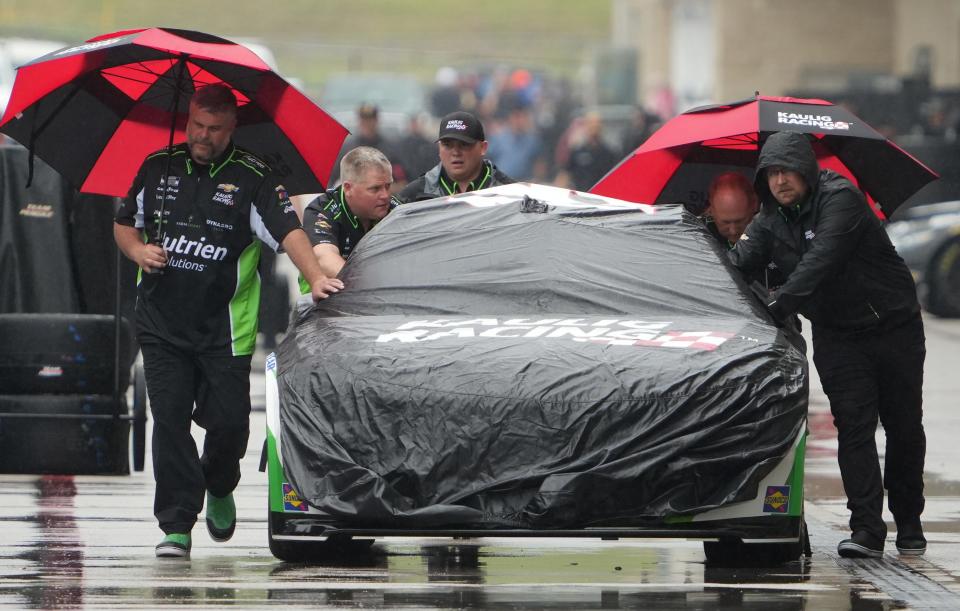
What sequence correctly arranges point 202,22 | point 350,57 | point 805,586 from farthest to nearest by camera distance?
point 202,22
point 350,57
point 805,586

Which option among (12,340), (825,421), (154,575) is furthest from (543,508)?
(825,421)

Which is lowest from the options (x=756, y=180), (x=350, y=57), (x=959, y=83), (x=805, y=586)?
(x=805, y=586)

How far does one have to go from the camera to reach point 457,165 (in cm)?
899

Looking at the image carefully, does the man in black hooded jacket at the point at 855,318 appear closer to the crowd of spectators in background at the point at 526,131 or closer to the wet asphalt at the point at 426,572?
the wet asphalt at the point at 426,572

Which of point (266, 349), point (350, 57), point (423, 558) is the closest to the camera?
point (423, 558)

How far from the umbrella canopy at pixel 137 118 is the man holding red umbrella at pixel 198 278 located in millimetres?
325

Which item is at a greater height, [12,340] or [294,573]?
[12,340]

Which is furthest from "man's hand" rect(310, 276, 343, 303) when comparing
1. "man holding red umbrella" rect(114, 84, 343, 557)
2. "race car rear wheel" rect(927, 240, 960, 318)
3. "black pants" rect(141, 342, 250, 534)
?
"race car rear wheel" rect(927, 240, 960, 318)

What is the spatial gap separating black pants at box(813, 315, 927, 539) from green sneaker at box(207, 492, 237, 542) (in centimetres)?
237

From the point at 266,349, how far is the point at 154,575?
872cm

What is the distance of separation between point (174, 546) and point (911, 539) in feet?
9.32

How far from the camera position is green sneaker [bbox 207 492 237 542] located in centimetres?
749

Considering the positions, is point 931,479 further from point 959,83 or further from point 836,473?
point 959,83

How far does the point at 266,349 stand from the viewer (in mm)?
15430
